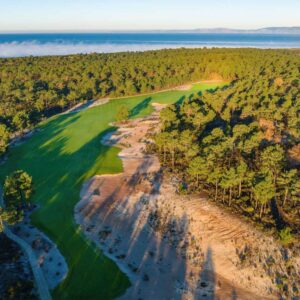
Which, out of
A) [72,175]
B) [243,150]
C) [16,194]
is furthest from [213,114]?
[16,194]

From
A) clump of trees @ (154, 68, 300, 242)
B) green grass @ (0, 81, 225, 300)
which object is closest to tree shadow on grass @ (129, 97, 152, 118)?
green grass @ (0, 81, 225, 300)

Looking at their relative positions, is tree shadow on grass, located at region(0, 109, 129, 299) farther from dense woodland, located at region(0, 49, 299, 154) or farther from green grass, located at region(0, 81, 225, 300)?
dense woodland, located at region(0, 49, 299, 154)

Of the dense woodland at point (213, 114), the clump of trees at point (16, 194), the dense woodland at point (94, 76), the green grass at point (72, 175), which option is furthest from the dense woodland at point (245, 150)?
the dense woodland at point (94, 76)

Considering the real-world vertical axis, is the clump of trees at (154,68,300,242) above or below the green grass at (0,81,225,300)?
above

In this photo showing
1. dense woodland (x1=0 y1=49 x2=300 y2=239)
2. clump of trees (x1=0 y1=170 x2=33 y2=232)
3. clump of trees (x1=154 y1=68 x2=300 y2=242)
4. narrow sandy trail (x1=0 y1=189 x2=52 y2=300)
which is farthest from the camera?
dense woodland (x1=0 y1=49 x2=300 y2=239)

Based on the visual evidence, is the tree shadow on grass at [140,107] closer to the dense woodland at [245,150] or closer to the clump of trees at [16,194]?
the dense woodland at [245,150]

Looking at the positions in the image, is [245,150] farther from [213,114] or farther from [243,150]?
[213,114]

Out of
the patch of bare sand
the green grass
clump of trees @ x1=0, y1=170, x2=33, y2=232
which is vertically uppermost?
clump of trees @ x1=0, y1=170, x2=33, y2=232
